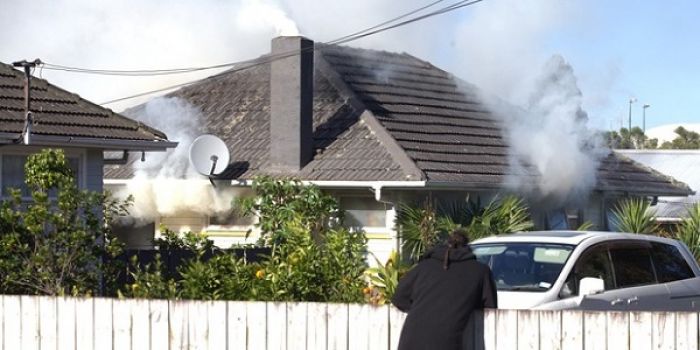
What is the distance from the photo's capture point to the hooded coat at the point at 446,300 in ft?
29.4

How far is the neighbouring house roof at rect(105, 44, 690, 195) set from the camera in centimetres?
2241

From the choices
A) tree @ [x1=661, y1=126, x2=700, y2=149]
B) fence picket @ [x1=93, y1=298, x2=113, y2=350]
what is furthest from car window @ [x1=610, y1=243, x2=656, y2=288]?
tree @ [x1=661, y1=126, x2=700, y2=149]

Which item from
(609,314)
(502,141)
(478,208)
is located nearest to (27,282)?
(609,314)

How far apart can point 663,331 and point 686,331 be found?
16 centimetres

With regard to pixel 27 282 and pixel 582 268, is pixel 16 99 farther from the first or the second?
pixel 582 268

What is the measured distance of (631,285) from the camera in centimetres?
1301

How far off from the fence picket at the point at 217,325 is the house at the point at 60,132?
827 cm

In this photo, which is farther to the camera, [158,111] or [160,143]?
[158,111]

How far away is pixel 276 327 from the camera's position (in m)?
9.92

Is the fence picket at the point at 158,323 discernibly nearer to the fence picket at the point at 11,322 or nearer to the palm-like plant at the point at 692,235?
the fence picket at the point at 11,322

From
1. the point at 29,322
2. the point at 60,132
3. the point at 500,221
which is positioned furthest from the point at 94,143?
the point at 29,322

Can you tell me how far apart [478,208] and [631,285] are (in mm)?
9249

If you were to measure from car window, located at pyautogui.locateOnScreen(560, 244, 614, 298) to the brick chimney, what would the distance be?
10.5 meters

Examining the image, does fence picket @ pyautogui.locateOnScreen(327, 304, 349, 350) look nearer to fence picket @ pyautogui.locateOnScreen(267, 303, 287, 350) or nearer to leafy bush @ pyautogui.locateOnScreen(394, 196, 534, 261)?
fence picket @ pyautogui.locateOnScreen(267, 303, 287, 350)
